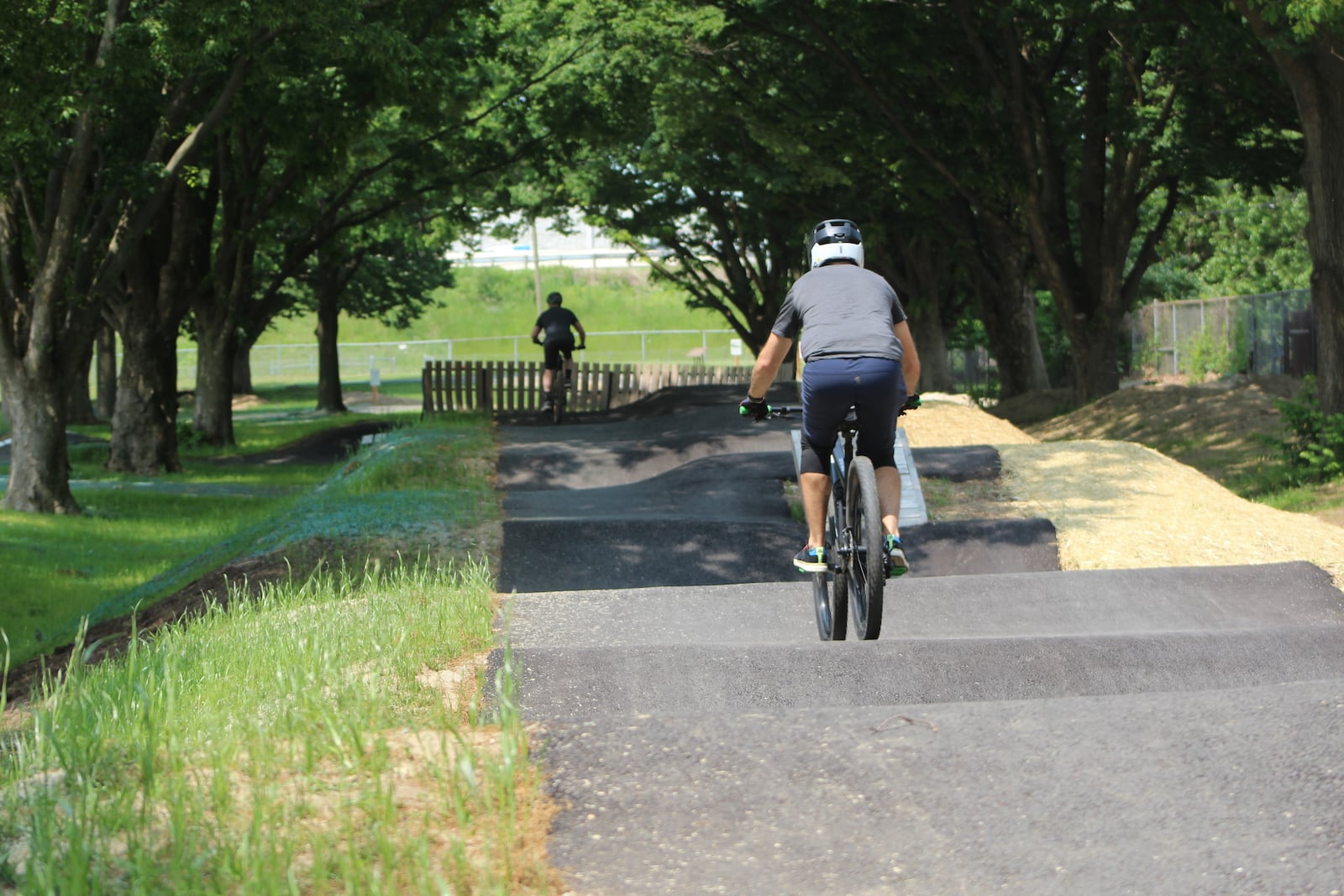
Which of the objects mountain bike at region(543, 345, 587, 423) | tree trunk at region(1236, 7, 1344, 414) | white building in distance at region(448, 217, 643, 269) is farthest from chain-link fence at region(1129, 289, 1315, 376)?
white building in distance at region(448, 217, 643, 269)

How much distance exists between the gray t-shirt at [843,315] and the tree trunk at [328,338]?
103 ft

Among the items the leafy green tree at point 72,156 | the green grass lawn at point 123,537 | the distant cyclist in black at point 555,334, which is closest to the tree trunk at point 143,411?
the green grass lawn at point 123,537

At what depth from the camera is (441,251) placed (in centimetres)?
4562

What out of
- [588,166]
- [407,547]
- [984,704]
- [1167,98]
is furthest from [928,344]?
[984,704]

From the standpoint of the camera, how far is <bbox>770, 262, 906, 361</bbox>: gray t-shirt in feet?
21.3

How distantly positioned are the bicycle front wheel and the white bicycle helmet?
0.99 metres

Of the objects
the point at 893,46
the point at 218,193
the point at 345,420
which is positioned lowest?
the point at 345,420

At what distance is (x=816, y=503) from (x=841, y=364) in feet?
2.56

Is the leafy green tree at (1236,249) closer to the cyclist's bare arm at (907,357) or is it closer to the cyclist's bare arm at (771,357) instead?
the cyclist's bare arm at (907,357)

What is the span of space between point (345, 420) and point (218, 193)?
12.7 metres

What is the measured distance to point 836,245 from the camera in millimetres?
6906

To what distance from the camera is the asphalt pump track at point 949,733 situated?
3668mm

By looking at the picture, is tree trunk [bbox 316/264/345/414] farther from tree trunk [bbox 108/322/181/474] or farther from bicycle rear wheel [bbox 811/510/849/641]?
bicycle rear wheel [bbox 811/510/849/641]

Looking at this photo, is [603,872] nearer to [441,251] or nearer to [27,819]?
[27,819]
